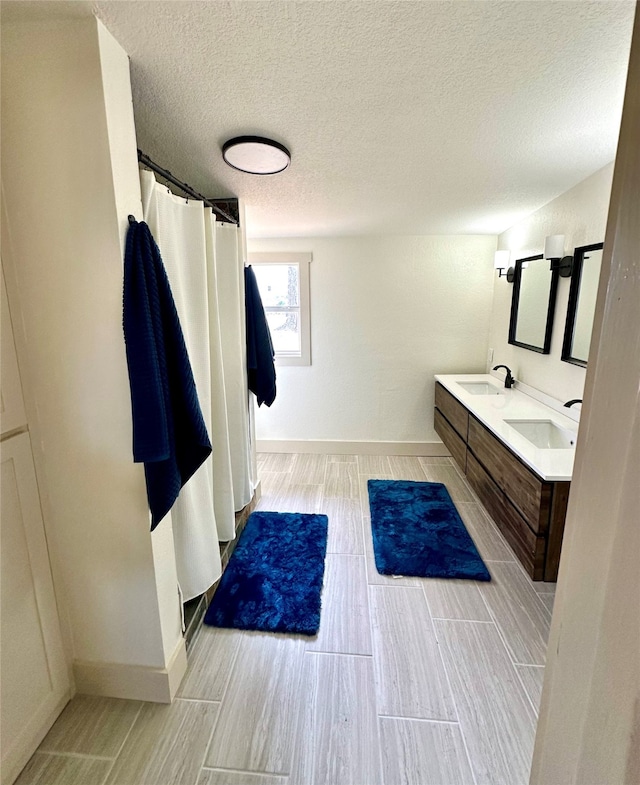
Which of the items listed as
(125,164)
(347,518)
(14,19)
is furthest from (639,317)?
(347,518)

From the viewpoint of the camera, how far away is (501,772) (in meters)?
1.20

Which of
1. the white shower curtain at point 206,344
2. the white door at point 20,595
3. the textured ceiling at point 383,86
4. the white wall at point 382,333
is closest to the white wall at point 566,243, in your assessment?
the textured ceiling at point 383,86

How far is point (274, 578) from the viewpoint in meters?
2.06

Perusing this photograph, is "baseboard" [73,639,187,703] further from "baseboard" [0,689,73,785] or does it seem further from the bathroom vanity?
the bathroom vanity

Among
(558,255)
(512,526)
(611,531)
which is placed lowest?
(512,526)

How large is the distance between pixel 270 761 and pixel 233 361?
5.86 feet

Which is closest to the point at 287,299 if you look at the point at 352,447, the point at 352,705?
the point at 352,447

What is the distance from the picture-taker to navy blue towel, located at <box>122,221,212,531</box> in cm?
111

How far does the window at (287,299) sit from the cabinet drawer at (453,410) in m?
1.31

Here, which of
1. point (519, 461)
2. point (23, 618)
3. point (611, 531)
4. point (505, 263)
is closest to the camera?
point (611, 531)

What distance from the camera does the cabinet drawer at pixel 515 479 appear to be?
161 centimetres

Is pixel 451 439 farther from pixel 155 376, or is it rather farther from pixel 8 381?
pixel 8 381

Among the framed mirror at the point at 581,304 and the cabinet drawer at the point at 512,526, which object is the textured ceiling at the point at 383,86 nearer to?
the framed mirror at the point at 581,304

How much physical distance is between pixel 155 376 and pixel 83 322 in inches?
12.0
